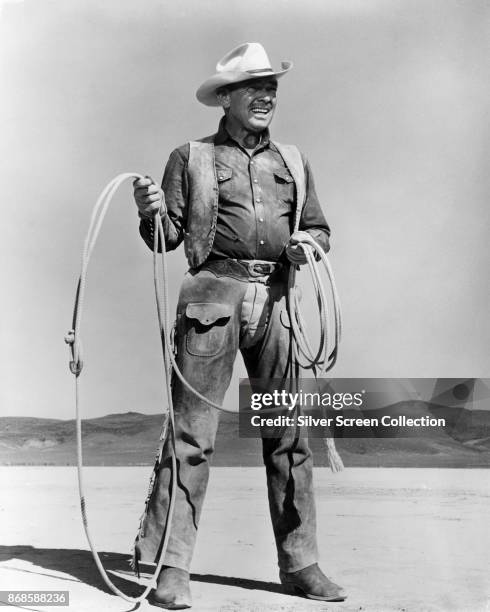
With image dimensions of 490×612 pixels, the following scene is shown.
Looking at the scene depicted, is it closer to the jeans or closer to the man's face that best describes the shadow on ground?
the jeans

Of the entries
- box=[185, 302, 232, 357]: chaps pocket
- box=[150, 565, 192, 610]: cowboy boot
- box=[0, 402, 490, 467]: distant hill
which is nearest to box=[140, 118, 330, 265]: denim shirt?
box=[185, 302, 232, 357]: chaps pocket

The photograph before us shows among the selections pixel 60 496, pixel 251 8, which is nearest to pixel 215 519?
pixel 60 496

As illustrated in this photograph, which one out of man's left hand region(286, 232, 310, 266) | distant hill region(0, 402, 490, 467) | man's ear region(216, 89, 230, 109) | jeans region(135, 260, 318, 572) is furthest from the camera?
distant hill region(0, 402, 490, 467)

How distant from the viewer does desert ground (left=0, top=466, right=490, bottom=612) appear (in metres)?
4.22

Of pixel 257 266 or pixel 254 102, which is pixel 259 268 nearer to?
pixel 257 266

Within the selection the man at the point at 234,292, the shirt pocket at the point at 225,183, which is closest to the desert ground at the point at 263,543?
the man at the point at 234,292

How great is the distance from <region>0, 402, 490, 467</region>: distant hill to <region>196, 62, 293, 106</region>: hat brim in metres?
6.05

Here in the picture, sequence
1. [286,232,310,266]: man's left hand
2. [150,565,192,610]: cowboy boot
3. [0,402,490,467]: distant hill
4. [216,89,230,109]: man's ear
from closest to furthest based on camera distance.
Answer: [150,565,192,610]: cowboy boot
[286,232,310,266]: man's left hand
[216,89,230,109]: man's ear
[0,402,490,467]: distant hill

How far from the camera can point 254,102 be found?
14.4ft

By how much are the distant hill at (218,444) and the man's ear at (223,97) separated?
19.9ft

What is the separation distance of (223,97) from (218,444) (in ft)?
21.3

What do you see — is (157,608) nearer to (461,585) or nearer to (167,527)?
(167,527)

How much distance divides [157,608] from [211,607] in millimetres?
220

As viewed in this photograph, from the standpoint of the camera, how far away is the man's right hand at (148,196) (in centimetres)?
404
